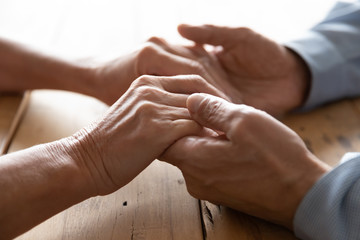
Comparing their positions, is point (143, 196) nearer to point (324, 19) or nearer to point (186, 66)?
point (186, 66)

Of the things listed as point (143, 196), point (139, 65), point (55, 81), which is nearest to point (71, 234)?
point (143, 196)

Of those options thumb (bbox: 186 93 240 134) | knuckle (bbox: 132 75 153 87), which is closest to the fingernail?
thumb (bbox: 186 93 240 134)

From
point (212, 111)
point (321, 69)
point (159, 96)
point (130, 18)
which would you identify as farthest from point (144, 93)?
point (130, 18)

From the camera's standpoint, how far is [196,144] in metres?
0.82

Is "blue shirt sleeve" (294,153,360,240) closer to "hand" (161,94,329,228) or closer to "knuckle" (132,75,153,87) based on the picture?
"hand" (161,94,329,228)

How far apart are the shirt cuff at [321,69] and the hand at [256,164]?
1.31 feet

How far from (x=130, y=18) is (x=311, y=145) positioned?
0.82 m

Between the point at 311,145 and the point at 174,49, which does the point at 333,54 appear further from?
the point at 174,49

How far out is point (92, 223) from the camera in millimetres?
841

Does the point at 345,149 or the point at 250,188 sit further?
the point at 345,149

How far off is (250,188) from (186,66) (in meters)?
0.36

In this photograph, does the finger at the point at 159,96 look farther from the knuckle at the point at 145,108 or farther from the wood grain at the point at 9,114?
the wood grain at the point at 9,114

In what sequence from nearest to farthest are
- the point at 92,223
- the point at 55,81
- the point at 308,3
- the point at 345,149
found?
the point at 92,223, the point at 345,149, the point at 55,81, the point at 308,3

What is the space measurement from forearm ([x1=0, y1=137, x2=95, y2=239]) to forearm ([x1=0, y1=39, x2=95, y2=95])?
0.37m
